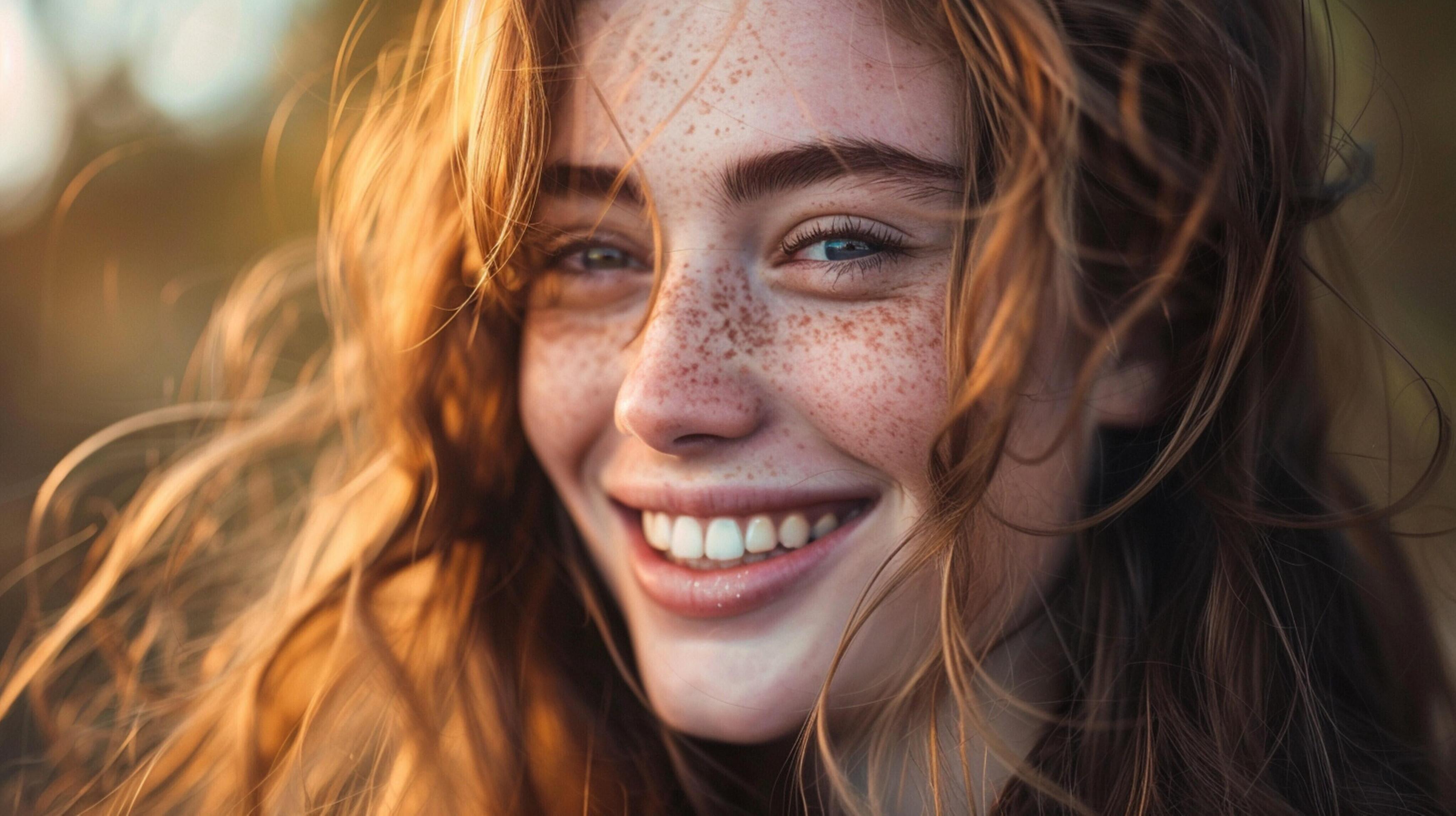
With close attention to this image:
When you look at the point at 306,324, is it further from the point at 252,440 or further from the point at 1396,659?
the point at 1396,659

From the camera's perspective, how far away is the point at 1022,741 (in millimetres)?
1271

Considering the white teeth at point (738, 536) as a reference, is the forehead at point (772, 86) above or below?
above

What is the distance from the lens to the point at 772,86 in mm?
1064

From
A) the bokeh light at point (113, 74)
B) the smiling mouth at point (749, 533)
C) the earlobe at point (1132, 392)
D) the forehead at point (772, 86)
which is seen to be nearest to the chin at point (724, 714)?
the smiling mouth at point (749, 533)

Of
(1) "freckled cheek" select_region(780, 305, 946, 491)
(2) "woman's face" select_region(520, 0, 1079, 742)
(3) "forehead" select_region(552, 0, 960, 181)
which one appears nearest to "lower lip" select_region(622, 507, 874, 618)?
(2) "woman's face" select_region(520, 0, 1079, 742)

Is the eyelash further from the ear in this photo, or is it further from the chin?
the chin

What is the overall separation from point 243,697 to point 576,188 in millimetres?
997

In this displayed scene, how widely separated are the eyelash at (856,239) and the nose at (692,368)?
0.29 feet

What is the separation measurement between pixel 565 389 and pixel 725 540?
29 centimetres

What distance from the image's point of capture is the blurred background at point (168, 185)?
2070 mm

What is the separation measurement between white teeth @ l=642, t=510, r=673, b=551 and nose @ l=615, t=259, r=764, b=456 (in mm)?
190

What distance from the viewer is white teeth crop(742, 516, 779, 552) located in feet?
4.05

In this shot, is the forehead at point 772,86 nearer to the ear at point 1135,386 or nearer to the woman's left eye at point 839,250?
the woman's left eye at point 839,250

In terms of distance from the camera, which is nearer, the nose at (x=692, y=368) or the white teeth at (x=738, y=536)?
the nose at (x=692, y=368)
